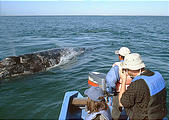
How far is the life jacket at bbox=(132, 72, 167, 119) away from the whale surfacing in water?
305 inches

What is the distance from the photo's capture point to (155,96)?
9.74 feet

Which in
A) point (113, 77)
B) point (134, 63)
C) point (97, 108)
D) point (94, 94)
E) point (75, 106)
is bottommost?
point (75, 106)

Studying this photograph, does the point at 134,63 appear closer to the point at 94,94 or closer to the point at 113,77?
the point at 113,77

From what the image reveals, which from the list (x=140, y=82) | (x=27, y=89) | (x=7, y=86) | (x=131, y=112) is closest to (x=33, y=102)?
(x=27, y=89)

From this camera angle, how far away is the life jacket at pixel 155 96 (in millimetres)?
2941

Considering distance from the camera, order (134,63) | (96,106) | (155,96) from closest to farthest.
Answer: (155,96)
(134,63)
(96,106)

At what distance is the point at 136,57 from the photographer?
134 inches

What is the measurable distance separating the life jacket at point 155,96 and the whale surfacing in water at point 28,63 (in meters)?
7.74

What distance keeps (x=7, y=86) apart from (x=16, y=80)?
69cm

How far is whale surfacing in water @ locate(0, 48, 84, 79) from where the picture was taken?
9047mm

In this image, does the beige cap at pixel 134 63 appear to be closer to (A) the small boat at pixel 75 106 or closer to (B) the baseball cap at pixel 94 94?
(B) the baseball cap at pixel 94 94

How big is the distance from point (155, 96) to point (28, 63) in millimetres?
8204

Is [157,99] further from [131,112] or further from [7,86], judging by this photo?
[7,86]

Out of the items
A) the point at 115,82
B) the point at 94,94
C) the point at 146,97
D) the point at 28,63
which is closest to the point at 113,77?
the point at 115,82
